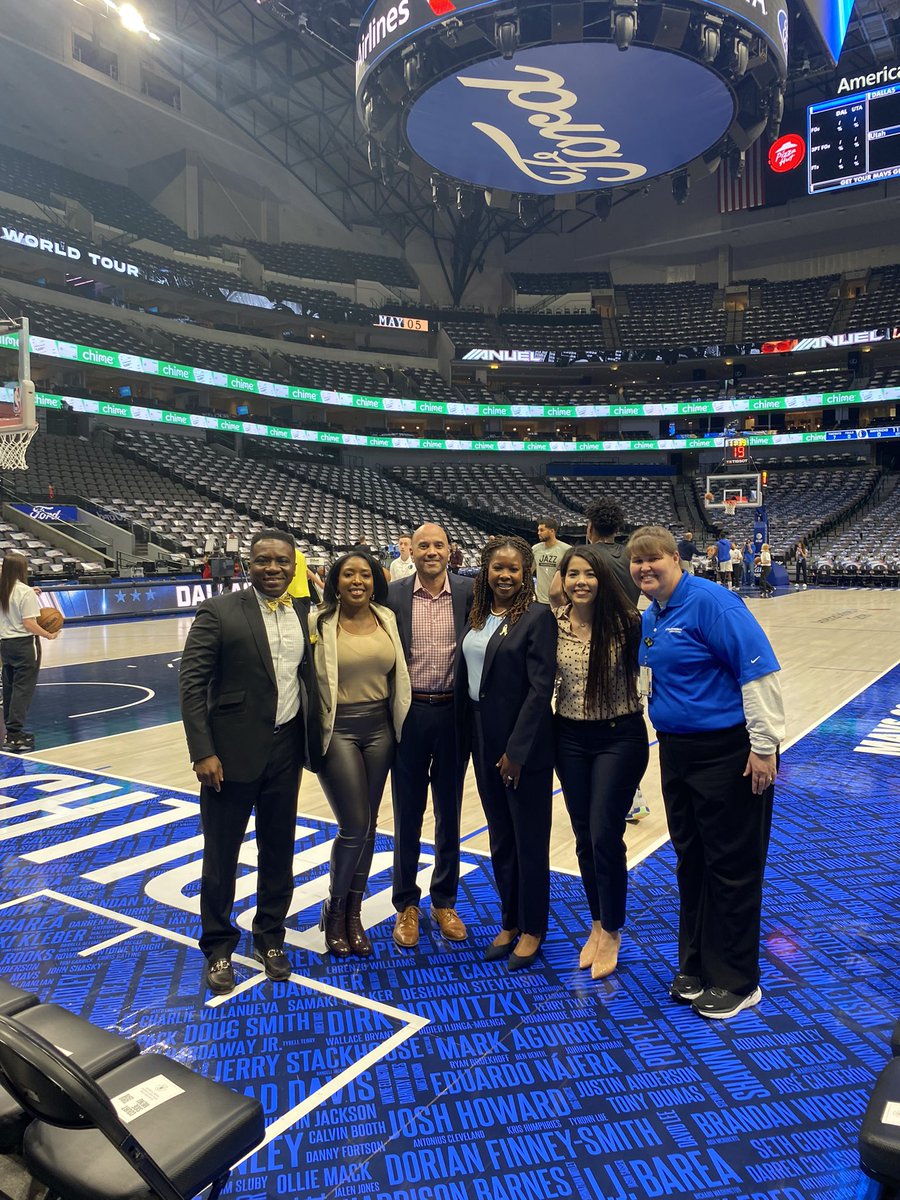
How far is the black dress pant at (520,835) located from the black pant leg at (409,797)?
0.24 m

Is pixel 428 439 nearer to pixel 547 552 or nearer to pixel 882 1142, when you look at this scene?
pixel 547 552

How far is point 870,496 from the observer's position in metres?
36.9

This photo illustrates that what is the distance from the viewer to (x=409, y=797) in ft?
11.5

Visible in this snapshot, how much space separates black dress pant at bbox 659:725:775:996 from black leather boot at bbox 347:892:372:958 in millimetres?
1305

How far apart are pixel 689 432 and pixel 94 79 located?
100 ft

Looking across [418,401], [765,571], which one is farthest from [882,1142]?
[418,401]

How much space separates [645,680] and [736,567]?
80.1 ft

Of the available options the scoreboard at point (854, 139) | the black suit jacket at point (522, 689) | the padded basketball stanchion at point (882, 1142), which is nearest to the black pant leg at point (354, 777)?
the black suit jacket at point (522, 689)

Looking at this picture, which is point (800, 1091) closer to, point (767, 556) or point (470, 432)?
point (767, 556)

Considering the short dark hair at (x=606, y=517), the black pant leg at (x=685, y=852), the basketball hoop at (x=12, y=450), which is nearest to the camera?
the black pant leg at (x=685, y=852)

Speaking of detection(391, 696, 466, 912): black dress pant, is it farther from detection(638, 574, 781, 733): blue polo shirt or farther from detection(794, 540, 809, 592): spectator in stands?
detection(794, 540, 809, 592): spectator in stands

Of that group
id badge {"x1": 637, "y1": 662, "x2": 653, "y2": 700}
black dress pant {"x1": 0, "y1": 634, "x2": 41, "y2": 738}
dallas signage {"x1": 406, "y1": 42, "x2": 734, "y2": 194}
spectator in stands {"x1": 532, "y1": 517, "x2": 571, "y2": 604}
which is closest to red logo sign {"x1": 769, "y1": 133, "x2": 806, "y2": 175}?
dallas signage {"x1": 406, "y1": 42, "x2": 734, "y2": 194}

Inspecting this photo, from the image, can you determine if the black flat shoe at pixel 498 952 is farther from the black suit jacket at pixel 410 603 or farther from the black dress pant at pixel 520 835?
the black suit jacket at pixel 410 603

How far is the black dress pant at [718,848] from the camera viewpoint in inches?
114
